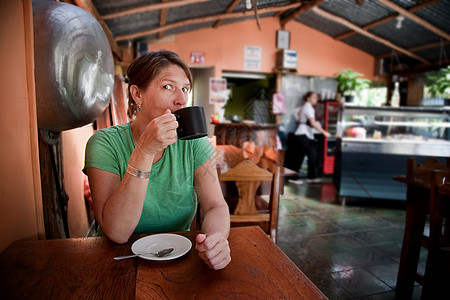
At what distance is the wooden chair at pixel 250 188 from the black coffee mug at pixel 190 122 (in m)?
0.91

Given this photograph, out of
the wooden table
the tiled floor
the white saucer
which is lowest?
the tiled floor

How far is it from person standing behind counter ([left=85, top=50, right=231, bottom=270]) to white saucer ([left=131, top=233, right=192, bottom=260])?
0.27 ft

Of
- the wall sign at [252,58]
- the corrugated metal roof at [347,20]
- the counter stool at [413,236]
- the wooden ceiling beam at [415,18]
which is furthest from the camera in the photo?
the wall sign at [252,58]

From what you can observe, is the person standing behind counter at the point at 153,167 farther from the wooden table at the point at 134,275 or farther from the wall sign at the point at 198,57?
the wall sign at the point at 198,57

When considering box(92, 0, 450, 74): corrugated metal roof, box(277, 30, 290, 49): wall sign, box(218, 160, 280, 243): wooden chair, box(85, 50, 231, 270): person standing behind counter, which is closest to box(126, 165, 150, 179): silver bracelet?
box(85, 50, 231, 270): person standing behind counter

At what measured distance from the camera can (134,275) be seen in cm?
83

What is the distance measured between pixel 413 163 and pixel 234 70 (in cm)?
569

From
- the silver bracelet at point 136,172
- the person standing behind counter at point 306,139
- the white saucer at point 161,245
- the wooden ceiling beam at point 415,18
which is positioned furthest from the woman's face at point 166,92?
the wooden ceiling beam at point 415,18

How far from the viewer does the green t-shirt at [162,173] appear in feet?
3.97

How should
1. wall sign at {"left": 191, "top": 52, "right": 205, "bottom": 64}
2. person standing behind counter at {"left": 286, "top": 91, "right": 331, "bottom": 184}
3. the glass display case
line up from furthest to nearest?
wall sign at {"left": 191, "top": 52, "right": 205, "bottom": 64}
person standing behind counter at {"left": 286, "top": 91, "right": 331, "bottom": 184}
the glass display case

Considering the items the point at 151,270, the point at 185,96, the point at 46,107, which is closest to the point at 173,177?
the point at 185,96

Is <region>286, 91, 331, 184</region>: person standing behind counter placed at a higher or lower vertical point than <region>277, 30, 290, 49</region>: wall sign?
lower

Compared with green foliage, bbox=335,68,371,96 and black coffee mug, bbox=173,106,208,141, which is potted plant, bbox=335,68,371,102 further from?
black coffee mug, bbox=173,106,208,141

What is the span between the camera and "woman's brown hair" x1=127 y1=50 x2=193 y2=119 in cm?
121
